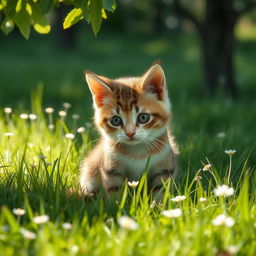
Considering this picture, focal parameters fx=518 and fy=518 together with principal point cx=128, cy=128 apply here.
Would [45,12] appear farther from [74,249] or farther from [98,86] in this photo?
[74,249]

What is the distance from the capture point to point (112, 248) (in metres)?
2.51

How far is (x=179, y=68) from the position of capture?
16578mm

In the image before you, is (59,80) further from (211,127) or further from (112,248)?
(112,248)

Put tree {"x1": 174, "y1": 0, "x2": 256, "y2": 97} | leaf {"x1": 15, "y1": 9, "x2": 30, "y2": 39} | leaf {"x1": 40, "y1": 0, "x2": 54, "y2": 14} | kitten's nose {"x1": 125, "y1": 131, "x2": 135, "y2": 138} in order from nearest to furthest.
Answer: leaf {"x1": 40, "y1": 0, "x2": 54, "y2": 14} < kitten's nose {"x1": 125, "y1": 131, "x2": 135, "y2": 138} < leaf {"x1": 15, "y1": 9, "x2": 30, "y2": 39} < tree {"x1": 174, "y1": 0, "x2": 256, "y2": 97}

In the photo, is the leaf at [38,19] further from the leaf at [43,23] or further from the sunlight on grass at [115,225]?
the sunlight on grass at [115,225]

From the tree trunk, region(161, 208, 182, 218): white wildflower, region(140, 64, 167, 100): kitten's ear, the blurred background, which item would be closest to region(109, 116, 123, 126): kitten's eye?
region(140, 64, 167, 100): kitten's ear

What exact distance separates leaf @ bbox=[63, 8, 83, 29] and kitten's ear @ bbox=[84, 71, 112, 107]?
0.39m

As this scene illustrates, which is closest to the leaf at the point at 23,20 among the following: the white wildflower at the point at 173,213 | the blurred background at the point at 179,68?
the white wildflower at the point at 173,213

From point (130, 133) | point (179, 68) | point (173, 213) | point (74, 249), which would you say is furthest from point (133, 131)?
point (179, 68)

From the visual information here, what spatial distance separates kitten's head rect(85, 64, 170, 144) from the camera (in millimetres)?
3828

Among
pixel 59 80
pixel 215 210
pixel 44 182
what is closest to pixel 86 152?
pixel 44 182

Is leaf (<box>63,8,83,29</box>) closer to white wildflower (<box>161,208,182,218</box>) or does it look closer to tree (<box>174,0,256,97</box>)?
Answer: white wildflower (<box>161,208,182,218</box>)

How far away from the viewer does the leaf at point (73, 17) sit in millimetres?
3781

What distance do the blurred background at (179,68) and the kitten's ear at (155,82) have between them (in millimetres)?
1827
